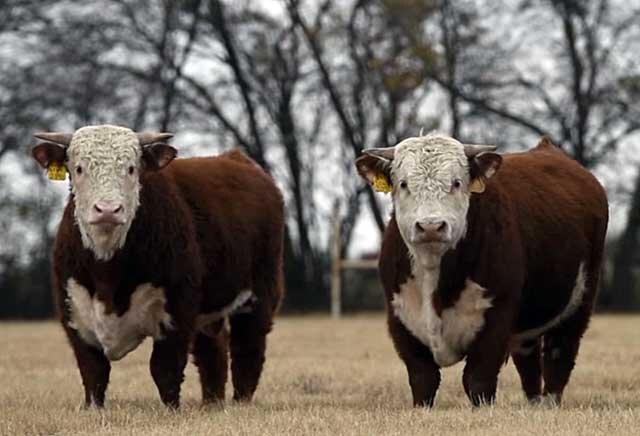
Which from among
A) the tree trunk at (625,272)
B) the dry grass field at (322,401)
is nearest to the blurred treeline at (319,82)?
the tree trunk at (625,272)

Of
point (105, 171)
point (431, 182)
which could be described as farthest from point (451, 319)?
point (105, 171)

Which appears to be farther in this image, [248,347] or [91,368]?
[248,347]

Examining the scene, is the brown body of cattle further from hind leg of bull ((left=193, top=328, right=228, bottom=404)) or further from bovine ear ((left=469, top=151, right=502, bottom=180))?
bovine ear ((left=469, top=151, right=502, bottom=180))

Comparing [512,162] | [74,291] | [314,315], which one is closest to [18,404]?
[74,291]

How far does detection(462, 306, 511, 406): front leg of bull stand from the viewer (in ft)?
28.8

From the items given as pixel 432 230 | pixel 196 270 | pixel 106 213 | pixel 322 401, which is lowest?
pixel 322 401

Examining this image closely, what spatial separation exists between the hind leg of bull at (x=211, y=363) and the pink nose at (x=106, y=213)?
2527 millimetres

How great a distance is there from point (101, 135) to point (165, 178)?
2.35 feet

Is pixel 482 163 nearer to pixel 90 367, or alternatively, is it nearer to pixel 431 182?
pixel 431 182

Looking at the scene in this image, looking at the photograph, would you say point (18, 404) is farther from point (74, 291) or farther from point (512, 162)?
point (512, 162)

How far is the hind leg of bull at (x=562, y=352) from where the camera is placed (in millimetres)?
10078

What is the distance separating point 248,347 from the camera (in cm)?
1085

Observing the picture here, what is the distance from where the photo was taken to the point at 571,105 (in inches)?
1328

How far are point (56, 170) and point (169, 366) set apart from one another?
4.75 ft
